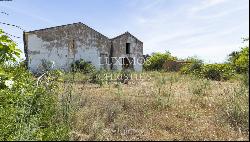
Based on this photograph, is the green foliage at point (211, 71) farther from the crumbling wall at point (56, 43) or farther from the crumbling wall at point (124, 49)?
the crumbling wall at point (124, 49)

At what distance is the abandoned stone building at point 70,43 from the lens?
3476 cm

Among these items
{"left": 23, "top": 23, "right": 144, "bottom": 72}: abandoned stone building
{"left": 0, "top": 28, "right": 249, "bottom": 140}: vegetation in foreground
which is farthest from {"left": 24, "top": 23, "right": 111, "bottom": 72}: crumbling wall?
{"left": 0, "top": 28, "right": 249, "bottom": 140}: vegetation in foreground

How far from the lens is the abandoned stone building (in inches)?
1368

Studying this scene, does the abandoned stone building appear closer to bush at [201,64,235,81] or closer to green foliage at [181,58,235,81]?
green foliage at [181,58,235,81]

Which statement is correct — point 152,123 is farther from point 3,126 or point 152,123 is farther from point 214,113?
point 3,126

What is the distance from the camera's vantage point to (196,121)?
21.8ft

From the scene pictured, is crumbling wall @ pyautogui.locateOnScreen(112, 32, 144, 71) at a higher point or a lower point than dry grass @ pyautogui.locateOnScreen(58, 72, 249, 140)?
higher

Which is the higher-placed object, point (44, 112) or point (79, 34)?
point (79, 34)

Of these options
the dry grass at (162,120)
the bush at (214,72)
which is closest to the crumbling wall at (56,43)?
the bush at (214,72)

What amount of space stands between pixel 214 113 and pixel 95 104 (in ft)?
9.13

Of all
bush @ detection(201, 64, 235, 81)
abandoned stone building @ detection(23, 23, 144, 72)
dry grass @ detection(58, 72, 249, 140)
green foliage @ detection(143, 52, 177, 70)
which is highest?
abandoned stone building @ detection(23, 23, 144, 72)

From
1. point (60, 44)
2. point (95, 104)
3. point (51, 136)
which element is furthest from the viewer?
point (60, 44)

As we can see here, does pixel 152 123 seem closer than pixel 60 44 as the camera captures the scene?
Yes

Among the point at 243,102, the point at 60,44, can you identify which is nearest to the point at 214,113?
the point at 243,102
